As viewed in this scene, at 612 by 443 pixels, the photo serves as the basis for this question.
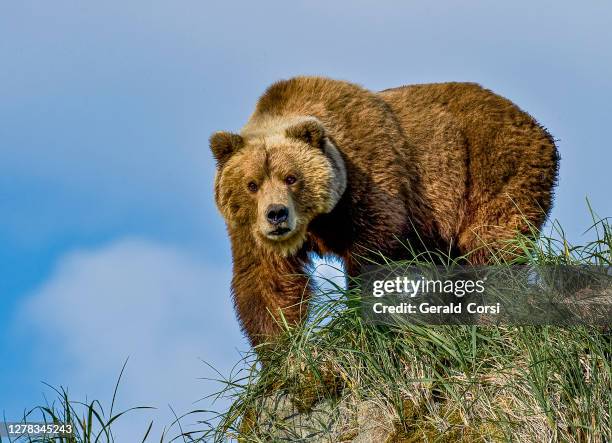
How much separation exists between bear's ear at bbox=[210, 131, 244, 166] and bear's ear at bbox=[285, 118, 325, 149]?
0.43 metres

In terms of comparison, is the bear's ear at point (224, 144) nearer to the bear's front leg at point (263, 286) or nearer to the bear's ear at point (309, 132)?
the bear's ear at point (309, 132)

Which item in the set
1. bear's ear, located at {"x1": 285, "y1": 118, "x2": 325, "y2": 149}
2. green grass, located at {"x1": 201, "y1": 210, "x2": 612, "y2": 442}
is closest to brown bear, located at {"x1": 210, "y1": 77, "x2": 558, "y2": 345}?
bear's ear, located at {"x1": 285, "y1": 118, "x2": 325, "y2": 149}

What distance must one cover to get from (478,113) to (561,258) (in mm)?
3075

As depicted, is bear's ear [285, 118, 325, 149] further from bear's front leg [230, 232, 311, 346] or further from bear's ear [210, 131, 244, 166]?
bear's front leg [230, 232, 311, 346]

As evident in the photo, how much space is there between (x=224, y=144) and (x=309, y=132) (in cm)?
72

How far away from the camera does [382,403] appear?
5980 millimetres

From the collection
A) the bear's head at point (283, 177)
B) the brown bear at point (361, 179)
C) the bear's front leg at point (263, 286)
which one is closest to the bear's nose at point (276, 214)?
the brown bear at point (361, 179)

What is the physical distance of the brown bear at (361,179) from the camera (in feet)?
26.3

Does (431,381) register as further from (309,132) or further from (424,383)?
(309,132)

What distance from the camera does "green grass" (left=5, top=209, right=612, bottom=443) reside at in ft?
18.7

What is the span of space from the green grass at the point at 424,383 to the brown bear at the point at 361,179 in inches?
41.1

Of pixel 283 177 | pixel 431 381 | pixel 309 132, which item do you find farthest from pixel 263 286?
pixel 431 381

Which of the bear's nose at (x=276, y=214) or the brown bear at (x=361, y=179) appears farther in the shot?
the brown bear at (x=361, y=179)

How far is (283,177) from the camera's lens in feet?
26.2
